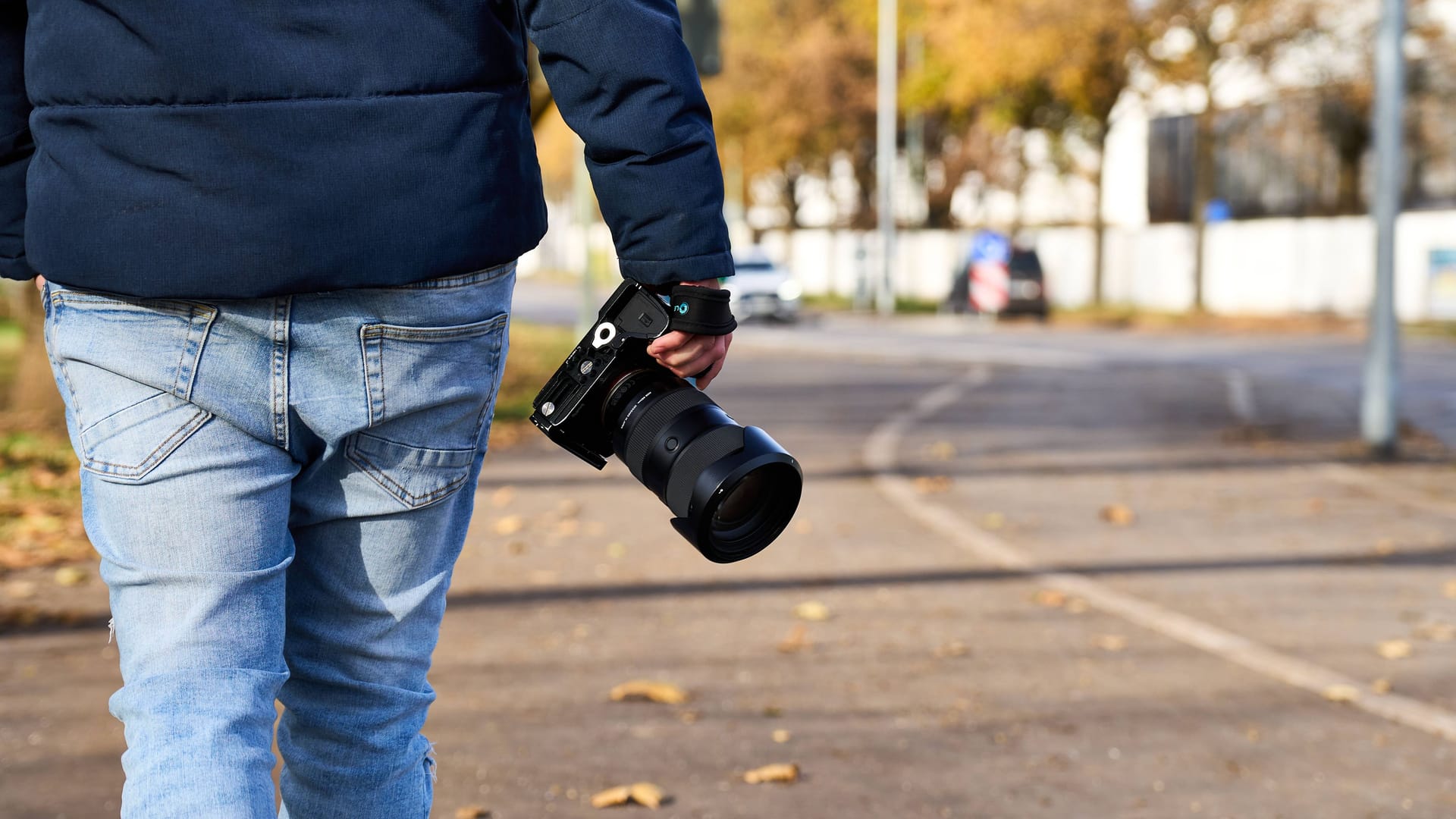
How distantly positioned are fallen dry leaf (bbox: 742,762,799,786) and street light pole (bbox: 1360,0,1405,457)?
6802 millimetres

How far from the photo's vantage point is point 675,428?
88.5 inches

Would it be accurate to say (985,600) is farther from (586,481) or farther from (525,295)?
(525,295)

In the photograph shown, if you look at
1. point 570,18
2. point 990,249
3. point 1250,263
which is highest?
point 570,18

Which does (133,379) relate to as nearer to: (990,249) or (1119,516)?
(1119,516)

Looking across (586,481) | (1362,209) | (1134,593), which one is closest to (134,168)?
(1134,593)

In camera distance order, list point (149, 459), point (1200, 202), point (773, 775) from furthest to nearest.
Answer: point (1200, 202) → point (773, 775) → point (149, 459)

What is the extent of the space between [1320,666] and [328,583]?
3529 mm

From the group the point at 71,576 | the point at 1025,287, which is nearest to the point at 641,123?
the point at 71,576

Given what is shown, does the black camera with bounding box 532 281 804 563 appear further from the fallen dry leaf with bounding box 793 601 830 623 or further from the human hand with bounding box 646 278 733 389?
the fallen dry leaf with bounding box 793 601 830 623

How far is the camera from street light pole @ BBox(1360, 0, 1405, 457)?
30.7 ft

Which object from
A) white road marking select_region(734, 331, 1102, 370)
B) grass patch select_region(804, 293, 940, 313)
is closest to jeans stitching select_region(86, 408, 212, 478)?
white road marking select_region(734, 331, 1102, 370)

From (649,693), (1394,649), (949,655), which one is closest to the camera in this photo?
(649,693)

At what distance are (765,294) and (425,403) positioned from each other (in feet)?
90.3

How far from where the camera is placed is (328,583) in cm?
221
